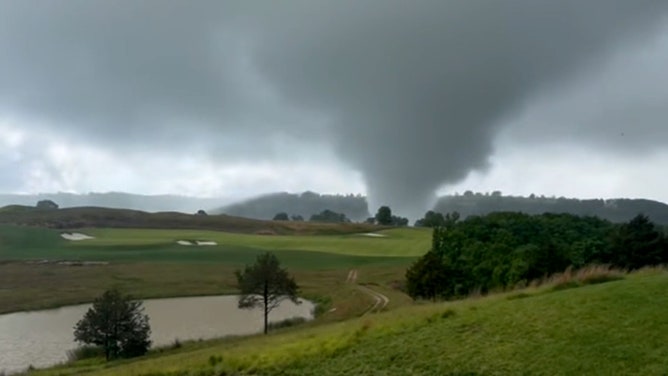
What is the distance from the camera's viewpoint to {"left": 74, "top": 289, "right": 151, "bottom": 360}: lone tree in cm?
4203

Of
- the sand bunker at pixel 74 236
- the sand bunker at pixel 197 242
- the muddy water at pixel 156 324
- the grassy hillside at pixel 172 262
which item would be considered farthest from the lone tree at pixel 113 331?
the sand bunker at pixel 74 236

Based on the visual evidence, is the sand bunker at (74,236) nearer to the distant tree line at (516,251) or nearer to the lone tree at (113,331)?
the distant tree line at (516,251)

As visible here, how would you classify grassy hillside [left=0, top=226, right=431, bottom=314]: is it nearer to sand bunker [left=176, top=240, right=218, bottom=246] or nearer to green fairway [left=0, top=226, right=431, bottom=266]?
→ green fairway [left=0, top=226, right=431, bottom=266]

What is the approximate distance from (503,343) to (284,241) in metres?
116

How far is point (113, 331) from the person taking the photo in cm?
4300

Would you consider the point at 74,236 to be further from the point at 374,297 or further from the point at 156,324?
the point at 374,297

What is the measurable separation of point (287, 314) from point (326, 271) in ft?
101

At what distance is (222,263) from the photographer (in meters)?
102

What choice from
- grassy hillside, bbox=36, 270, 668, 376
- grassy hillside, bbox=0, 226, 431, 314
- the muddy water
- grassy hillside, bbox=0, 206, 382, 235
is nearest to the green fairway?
grassy hillside, bbox=0, 226, 431, 314

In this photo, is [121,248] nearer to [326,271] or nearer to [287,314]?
[326,271]

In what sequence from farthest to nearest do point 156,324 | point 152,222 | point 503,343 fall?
point 152,222 < point 156,324 < point 503,343

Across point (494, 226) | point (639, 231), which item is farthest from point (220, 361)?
point (494, 226)

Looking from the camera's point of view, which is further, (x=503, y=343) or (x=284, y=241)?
(x=284, y=241)

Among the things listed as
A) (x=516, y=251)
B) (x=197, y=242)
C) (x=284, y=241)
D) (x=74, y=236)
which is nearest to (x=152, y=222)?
(x=74, y=236)
